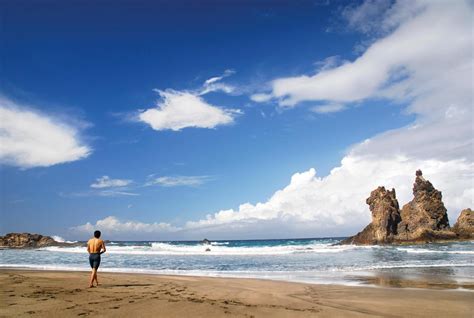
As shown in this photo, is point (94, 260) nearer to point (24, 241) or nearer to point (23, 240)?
point (24, 241)

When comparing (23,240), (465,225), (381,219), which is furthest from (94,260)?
(23,240)

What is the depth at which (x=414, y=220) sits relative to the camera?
63875 millimetres

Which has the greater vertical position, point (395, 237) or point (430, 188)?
point (430, 188)

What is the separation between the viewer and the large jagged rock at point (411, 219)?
61.6 meters

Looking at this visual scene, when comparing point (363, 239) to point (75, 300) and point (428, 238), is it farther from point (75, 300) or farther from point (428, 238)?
point (75, 300)

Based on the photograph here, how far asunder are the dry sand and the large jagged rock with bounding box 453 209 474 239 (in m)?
60.9

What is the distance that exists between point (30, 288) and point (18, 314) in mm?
4630

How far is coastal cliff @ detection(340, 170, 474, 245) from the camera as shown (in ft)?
202

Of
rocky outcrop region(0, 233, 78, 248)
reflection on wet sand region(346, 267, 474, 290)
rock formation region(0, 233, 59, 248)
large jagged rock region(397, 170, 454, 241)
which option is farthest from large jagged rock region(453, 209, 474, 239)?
rock formation region(0, 233, 59, 248)

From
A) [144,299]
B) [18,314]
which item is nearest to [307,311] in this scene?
[144,299]

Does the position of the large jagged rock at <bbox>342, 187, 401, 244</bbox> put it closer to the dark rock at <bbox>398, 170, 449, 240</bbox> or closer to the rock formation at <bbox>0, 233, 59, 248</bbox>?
the dark rock at <bbox>398, 170, 449, 240</bbox>

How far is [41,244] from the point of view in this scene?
268ft

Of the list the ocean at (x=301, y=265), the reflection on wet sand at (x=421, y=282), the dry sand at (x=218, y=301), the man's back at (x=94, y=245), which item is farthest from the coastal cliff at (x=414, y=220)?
the man's back at (x=94, y=245)

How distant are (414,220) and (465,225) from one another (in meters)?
10.9
